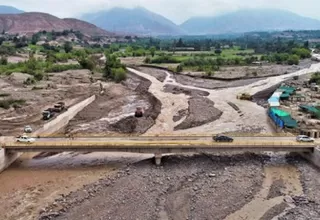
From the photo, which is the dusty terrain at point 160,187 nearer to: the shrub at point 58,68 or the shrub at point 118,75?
the shrub at point 118,75

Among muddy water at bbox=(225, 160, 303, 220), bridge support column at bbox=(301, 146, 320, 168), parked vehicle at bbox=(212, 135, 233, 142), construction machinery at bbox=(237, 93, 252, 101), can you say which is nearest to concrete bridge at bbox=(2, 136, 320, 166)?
bridge support column at bbox=(301, 146, 320, 168)

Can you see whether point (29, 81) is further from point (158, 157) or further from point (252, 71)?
point (252, 71)

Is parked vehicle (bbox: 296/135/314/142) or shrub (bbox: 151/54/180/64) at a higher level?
parked vehicle (bbox: 296/135/314/142)

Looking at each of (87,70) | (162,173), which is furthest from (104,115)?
(87,70)

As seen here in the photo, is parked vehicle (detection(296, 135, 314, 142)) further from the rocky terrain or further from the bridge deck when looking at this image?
the rocky terrain

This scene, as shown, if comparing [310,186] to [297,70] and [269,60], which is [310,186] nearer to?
[297,70]
